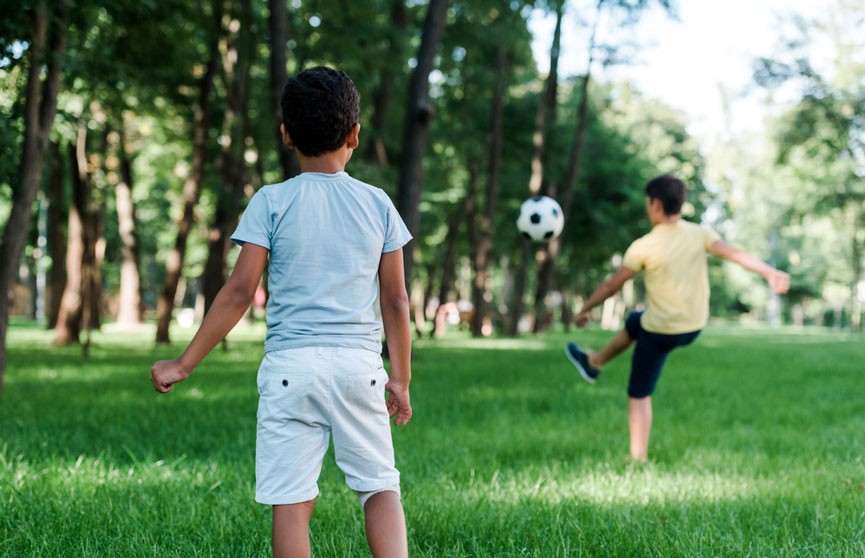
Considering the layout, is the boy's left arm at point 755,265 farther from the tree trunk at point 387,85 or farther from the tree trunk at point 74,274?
the tree trunk at point 74,274

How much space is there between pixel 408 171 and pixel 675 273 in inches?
299

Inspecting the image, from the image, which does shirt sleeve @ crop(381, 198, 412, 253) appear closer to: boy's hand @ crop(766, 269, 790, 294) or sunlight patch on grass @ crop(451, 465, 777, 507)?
sunlight patch on grass @ crop(451, 465, 777, 507)

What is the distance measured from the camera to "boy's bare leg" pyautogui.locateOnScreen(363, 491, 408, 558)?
2465 millimetres

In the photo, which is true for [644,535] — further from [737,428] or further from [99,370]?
[99,370]

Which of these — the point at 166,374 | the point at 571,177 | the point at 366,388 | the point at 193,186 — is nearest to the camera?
the point at 166,374

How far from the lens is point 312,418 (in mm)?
2396

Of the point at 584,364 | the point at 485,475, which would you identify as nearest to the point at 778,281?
the point at 485,475

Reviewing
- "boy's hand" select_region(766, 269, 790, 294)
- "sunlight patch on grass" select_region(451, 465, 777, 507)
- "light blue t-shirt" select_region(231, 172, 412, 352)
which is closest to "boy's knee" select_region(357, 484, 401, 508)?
"light blue t-shirt" select_region(231, 172, 412, 352)

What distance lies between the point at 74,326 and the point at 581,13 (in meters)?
15.5

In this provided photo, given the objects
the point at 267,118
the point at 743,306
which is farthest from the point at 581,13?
the point at 743,306

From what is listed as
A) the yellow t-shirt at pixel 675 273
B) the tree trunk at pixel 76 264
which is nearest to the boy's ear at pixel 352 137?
the yellow t-shirt at pixel 675 273

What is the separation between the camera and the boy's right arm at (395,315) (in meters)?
2.54

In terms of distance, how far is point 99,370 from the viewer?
11516 millimetres

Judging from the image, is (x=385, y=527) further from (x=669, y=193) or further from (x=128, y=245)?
(x=128, y=245)
